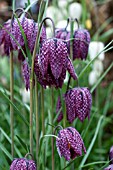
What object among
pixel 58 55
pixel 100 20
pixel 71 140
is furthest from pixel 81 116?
pixel 100 20

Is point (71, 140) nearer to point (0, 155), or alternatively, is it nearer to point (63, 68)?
point (63, 68)

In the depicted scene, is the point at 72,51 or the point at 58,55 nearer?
the point at 58,55

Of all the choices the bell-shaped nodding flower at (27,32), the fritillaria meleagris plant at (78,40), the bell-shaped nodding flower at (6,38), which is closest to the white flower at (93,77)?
the fritillaria meleagris plant at (78,40)

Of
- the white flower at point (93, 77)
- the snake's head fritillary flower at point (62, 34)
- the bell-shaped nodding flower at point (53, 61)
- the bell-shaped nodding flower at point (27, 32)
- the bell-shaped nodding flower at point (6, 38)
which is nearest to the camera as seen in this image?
the bell-shaped nodding flower at point (53, 61)

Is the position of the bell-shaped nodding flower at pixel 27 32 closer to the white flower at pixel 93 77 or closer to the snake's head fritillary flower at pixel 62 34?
the snake's head fritillary flower at pixel 62 34

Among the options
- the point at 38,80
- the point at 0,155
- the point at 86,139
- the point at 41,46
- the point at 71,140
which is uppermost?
the point at 41,46

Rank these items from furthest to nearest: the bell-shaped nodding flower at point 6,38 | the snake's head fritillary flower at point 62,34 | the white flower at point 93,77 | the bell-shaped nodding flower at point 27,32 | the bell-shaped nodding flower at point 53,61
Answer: the white flower at point 93,77 < the snake's head fritillary flower at point 62,34 < the bell-shaped nodding flower at point 6,38 < the bell-shaped nodding flower at point 27,32 < the bell-shaped nodding flower at point 53,61

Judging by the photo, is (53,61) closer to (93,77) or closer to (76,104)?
(76,104)
